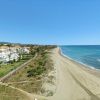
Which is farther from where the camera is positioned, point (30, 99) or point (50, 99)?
point (50, 99)

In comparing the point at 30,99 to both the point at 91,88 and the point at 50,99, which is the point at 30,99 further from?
the point at 91,88

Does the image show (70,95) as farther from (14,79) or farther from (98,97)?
(14,79)

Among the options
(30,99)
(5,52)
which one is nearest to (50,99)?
(30,99)

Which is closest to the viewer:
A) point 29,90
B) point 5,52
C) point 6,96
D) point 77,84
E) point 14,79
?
point 6,96

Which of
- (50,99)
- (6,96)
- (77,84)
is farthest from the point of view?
(77,84)

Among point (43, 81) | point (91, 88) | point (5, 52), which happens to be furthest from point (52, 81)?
point (5, 52)

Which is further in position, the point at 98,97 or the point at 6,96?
the point at 98,97

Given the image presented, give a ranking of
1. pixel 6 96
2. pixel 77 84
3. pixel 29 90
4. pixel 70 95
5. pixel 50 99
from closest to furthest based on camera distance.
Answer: pixel 6 96 < pixel 50 99 < pixel 70 95 < pixel 29 90 < pixel 77 84

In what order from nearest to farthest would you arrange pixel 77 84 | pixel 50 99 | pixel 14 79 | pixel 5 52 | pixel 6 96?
pixel 6 96
pixel 50 99
pixel 77 84
pixel 14 79
pixel 5 52

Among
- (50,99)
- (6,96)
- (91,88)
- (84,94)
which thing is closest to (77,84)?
(91,88)

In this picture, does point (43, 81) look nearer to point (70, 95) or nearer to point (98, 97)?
point (70, 95)
